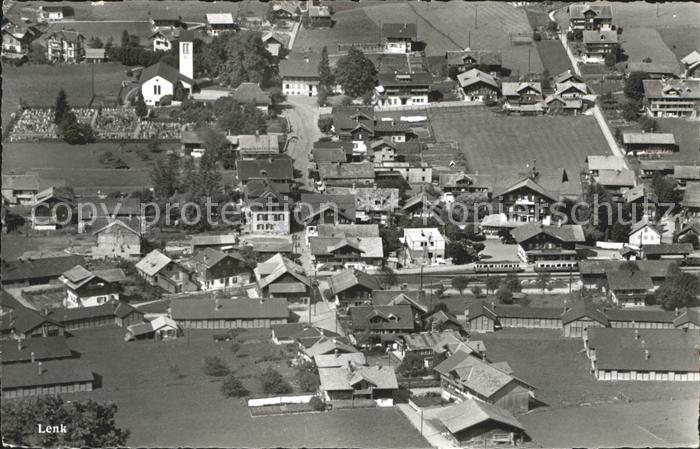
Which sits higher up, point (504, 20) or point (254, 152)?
point (504, 20)

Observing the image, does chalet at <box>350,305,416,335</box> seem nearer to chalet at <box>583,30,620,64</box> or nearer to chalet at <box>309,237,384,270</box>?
chalet at <box>309,237,384,270</box>

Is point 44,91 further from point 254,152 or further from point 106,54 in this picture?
point 254,152

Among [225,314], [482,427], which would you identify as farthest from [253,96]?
[482,427]

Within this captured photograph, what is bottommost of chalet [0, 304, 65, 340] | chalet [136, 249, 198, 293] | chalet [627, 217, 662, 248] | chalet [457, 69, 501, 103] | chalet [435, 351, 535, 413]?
chalet [435, 351, 535, 413]

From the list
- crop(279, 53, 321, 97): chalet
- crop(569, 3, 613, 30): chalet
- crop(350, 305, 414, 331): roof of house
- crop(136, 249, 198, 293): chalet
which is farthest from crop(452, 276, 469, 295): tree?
crop(569, 3, 613, 30): chalet

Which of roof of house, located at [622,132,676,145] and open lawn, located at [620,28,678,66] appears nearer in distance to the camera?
roof of house, located at [622,132,676,145]

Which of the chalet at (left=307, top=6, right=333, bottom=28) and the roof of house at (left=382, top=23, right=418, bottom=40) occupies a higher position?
the chalet at (left=307, top=6, right=333, bottom=28)

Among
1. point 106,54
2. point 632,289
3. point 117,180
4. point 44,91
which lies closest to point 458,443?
point 632,289

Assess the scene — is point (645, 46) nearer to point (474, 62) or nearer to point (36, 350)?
point (474, 62)
